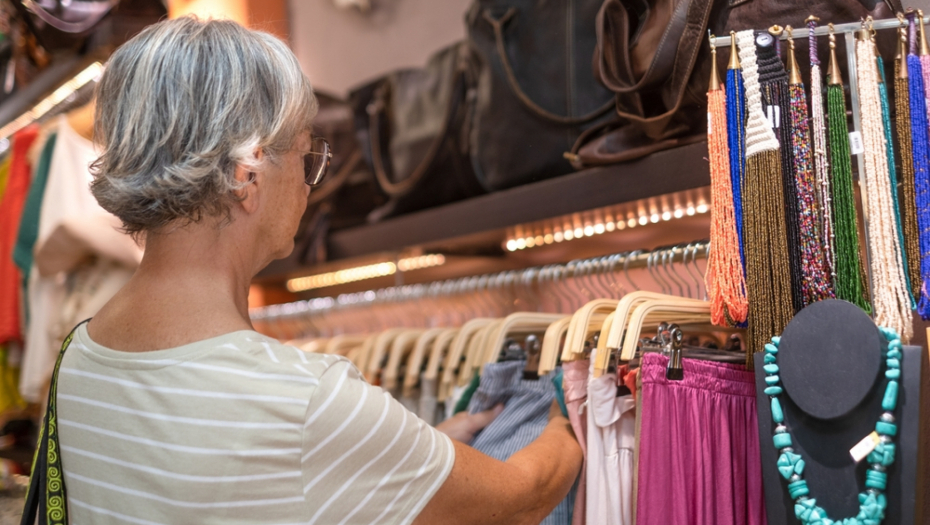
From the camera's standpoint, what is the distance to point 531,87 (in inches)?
68.5

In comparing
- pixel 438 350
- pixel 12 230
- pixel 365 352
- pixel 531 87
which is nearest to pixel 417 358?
pixel 438 350

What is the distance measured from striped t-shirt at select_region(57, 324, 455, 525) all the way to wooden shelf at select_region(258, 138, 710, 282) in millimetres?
693

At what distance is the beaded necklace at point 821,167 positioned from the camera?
103 centimetres

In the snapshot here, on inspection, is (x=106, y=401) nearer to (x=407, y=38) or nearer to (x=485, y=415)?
(x=485, y=415)

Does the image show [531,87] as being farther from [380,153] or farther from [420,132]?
[380,153]

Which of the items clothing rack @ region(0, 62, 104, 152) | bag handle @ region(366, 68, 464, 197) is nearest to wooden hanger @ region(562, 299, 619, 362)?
bag handle @ region(366, 68, 464, 197)

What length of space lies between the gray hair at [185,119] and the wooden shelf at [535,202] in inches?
27.4

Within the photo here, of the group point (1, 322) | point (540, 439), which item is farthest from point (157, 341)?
point (1, 322)

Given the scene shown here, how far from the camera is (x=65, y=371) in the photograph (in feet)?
3.24

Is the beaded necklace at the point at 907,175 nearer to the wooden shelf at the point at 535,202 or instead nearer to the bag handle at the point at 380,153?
the wooden shelf at the point at 535,202

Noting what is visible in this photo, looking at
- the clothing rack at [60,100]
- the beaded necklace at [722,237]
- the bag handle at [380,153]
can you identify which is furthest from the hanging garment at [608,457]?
the clothing rack at [60,100]

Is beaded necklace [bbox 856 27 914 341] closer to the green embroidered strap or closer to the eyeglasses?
the eyeglasses

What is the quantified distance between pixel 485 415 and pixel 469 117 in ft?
2.75

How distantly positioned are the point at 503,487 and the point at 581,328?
0.35m
